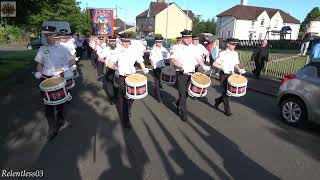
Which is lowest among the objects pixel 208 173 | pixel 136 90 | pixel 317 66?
pixel 208 173

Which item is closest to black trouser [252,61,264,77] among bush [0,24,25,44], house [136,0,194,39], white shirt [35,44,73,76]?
white shirt [35,44,73,76]

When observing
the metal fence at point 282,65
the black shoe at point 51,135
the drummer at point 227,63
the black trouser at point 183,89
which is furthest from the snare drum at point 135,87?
the metal fence at point 282,65

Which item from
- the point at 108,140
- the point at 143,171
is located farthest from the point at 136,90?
the point at 143,171

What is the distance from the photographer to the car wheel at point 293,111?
838cm

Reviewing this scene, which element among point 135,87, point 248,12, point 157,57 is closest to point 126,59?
point 135,87

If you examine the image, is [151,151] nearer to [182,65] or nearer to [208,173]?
[208,173]

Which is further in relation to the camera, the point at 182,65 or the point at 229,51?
the point at 229,51

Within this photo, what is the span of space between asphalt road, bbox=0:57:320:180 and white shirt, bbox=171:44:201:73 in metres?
A: 1.17

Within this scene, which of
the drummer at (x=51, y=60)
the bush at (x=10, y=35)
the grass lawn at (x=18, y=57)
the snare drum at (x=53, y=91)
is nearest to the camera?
the snare drum at (x=53, y=91)

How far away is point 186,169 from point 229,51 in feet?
14.9

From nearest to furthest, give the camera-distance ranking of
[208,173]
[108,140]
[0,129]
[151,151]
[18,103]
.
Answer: [208,173] → [151,151] → [108,140] → [0,129] → [18,103]

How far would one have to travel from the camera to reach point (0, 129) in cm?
773

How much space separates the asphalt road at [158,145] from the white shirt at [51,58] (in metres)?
1.20

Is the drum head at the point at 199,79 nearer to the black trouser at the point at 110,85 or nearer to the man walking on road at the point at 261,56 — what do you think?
the black trouser at the point at 110,85
